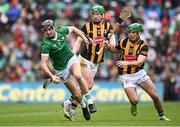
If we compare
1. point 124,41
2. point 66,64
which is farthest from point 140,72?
point 66,64

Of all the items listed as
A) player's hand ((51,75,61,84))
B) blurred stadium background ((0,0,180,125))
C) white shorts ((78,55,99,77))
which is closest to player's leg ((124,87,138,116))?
white shorts ((78,55,99,77))

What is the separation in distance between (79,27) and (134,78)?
43.2 ft

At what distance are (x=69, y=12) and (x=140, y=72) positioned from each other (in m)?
14.0

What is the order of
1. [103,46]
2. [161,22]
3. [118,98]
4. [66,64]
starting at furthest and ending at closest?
[161,22] → [118,98] → [103,46] → [66,64]

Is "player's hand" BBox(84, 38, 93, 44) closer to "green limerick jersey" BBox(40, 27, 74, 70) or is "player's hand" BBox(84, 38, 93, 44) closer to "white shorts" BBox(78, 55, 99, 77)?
"green limerick jersey" BBox(40, 27, 74, 70)

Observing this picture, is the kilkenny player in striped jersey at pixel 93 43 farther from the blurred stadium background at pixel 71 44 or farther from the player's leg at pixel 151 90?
the blurred stadium background at pixel 71 44

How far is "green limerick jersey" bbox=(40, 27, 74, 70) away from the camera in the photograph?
15628 millimetres

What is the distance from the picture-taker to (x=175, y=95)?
27812 millimetres

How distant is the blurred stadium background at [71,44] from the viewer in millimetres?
27766

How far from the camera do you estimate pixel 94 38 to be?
17344 mm

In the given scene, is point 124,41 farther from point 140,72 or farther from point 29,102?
point 29,102

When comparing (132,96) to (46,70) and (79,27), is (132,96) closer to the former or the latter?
(46,70)

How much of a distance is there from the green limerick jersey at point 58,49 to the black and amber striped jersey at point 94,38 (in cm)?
138

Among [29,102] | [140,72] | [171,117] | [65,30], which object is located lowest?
[29,102]
